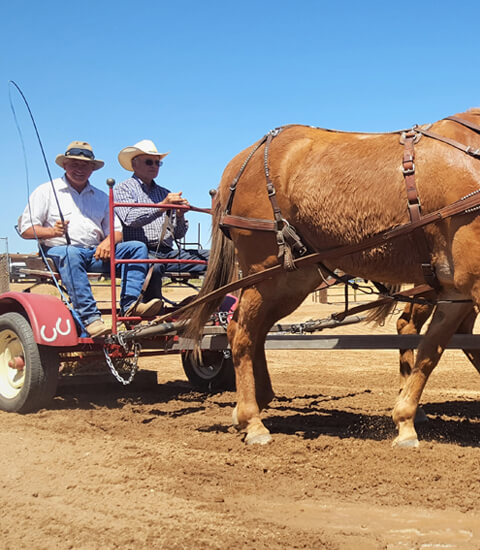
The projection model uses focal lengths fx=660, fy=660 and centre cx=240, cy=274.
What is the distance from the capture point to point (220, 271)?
5270 mm

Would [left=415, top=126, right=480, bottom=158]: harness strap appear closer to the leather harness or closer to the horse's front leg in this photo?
the leather harness

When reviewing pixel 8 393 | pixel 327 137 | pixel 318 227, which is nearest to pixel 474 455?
pixel 318 227

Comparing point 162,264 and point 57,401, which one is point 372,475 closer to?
point 162,264

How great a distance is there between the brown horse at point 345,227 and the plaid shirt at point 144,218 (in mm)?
869

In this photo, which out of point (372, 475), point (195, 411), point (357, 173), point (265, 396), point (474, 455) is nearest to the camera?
point (372, 475)

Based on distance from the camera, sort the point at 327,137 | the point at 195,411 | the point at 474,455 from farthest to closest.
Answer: the point at 195,411, the point at 327,137, the point at 474,455

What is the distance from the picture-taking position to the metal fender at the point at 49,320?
17.4 ft

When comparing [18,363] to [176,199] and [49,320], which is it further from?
[176,199]

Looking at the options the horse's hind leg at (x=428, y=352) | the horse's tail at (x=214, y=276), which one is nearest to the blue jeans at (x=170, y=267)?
the horse's tail at (x=214, y=276)

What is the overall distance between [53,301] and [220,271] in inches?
58.2

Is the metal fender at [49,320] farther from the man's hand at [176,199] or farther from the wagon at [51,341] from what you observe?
the man's hand at [176,199]

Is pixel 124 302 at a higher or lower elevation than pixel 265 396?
higher

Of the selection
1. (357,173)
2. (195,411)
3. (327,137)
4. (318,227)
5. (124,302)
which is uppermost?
(327,137)

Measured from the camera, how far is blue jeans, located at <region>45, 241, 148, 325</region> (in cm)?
548
